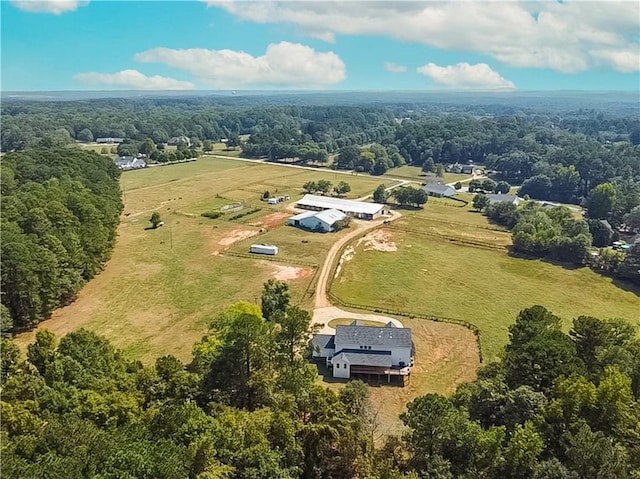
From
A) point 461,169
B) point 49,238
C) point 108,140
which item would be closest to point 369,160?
point 461,169

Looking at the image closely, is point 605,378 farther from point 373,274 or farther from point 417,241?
point 417,241

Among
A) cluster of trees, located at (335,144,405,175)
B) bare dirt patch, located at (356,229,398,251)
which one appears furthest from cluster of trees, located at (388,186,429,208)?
cluster of trees, located at (335,144,405,175)

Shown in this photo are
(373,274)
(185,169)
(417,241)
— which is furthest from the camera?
(185,169)

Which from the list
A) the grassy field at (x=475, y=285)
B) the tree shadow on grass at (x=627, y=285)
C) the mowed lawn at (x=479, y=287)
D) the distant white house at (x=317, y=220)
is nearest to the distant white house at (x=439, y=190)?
the grassy field at (x=475, y=285)

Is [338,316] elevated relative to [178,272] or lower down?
lower down

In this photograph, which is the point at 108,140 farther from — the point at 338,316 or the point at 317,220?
the point at 338,316

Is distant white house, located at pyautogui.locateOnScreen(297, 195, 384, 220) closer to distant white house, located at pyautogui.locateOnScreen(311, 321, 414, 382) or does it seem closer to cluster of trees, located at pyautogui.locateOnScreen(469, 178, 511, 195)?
cluster of trees, located at pyautogui.locateOnScreen(469, 178, 511, 195)

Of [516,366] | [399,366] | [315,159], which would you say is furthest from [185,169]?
[516,366]
